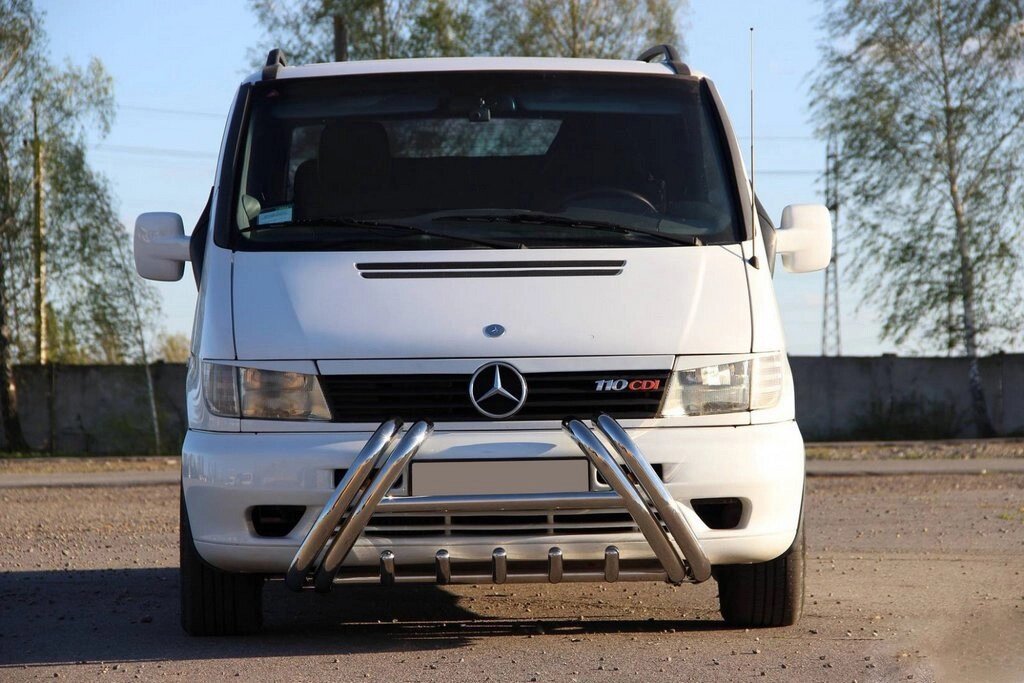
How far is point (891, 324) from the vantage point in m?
33.9

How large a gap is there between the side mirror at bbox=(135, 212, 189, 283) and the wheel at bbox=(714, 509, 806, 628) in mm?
2498

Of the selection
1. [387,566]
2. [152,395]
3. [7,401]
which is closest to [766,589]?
[387,566]

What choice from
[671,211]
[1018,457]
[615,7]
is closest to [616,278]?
[671,211]

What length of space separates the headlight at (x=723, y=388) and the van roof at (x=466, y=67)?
1519mm

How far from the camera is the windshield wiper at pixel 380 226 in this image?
571cm

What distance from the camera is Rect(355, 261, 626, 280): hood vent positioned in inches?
220

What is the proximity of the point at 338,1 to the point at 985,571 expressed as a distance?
31.6 meters

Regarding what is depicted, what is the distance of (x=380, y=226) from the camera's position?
19.1 feet

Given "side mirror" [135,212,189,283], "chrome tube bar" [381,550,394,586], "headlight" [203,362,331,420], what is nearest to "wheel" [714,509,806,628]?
"chrome tube bar" [381,550,394,586]

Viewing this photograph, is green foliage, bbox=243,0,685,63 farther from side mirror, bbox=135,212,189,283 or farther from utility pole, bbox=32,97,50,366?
side mirror, bbox=135,212,189,283

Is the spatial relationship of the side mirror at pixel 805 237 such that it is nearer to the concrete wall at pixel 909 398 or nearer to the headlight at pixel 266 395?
the headlight at pixel 266 395

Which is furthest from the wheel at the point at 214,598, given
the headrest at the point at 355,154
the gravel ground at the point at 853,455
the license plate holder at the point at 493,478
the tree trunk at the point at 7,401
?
the tree trunk at the point at 7,401

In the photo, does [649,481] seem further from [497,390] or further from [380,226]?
[380,226]

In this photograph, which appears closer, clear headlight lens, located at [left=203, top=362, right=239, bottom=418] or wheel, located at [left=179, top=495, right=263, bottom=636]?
clear headlight lens, located at [left=203, top=362, right=239, bottom=418]
